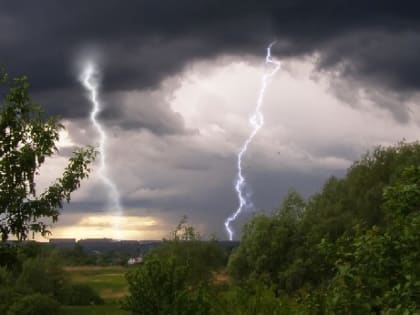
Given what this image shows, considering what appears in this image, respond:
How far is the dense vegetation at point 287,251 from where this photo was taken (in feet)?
27.5

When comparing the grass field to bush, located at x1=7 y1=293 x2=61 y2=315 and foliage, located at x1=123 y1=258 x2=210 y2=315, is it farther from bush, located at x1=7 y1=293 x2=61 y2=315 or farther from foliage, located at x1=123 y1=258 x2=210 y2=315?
foliage, located at x1=123 y1=258 x2=210 y2=315

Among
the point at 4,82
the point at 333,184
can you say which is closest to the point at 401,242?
the point at 4,82

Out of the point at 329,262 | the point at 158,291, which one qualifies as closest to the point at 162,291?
the point at 158,291

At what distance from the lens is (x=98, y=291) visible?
113625mm

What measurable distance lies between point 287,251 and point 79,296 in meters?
44.5

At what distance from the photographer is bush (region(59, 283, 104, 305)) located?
10162 cm

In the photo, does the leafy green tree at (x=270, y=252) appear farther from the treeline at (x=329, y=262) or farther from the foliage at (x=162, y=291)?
the foliage at (x=162, y=291)

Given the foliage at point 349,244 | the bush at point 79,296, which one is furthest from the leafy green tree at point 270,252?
the bush at point 79,296

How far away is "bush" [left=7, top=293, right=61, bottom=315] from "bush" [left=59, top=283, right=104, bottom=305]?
18.0 metres

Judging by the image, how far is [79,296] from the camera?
103688mm

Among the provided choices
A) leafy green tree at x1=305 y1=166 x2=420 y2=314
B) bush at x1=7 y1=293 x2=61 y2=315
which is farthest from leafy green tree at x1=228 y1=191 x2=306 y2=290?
leafy green tree at x1=305 y1=166 x2=420 y2=314

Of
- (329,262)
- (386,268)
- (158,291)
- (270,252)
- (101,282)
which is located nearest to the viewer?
(386,268)

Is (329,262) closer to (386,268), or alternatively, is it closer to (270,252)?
(386,268)

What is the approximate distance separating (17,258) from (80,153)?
227cm
